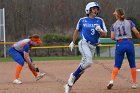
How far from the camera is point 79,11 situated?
3419 cm

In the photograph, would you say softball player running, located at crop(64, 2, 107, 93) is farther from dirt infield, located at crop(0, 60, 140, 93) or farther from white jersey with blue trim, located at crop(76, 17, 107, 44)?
dirt infield, located at crop(0, 60, 140, 93)

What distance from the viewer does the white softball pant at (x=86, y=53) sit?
30.0 ft

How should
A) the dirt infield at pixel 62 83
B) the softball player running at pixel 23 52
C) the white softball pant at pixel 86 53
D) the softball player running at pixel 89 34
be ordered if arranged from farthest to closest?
the softball player running at pixel 23 52, the dirt infield at pixel 62 83, the softball player running at pixel 89 34, the white softball pant at pixel 86 53

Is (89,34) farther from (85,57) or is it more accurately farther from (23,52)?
(23,52)

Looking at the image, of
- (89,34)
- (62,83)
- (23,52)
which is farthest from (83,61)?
(23,52)

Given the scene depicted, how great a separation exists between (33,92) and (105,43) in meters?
18.9

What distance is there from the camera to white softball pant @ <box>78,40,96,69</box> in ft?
30.0

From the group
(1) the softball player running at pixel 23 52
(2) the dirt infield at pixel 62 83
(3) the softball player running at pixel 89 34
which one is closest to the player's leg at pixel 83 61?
(3) the softball player running at pixel 89 34

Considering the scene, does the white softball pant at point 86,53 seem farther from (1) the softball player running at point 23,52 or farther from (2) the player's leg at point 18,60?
(2) the player's leg at point 18,60

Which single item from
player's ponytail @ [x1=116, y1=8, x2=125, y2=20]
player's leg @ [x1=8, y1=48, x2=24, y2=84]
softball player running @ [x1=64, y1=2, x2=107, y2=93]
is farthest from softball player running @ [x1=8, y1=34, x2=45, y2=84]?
player's ponytail @ [x1=116, y1=8, x2=125, y2=20]

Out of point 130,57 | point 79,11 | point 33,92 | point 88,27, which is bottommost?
point 33,92

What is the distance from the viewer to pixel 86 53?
9242 mm

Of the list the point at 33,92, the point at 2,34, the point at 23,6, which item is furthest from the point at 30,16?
the point at 33,92

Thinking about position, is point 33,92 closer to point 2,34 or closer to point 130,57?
point 130,57
